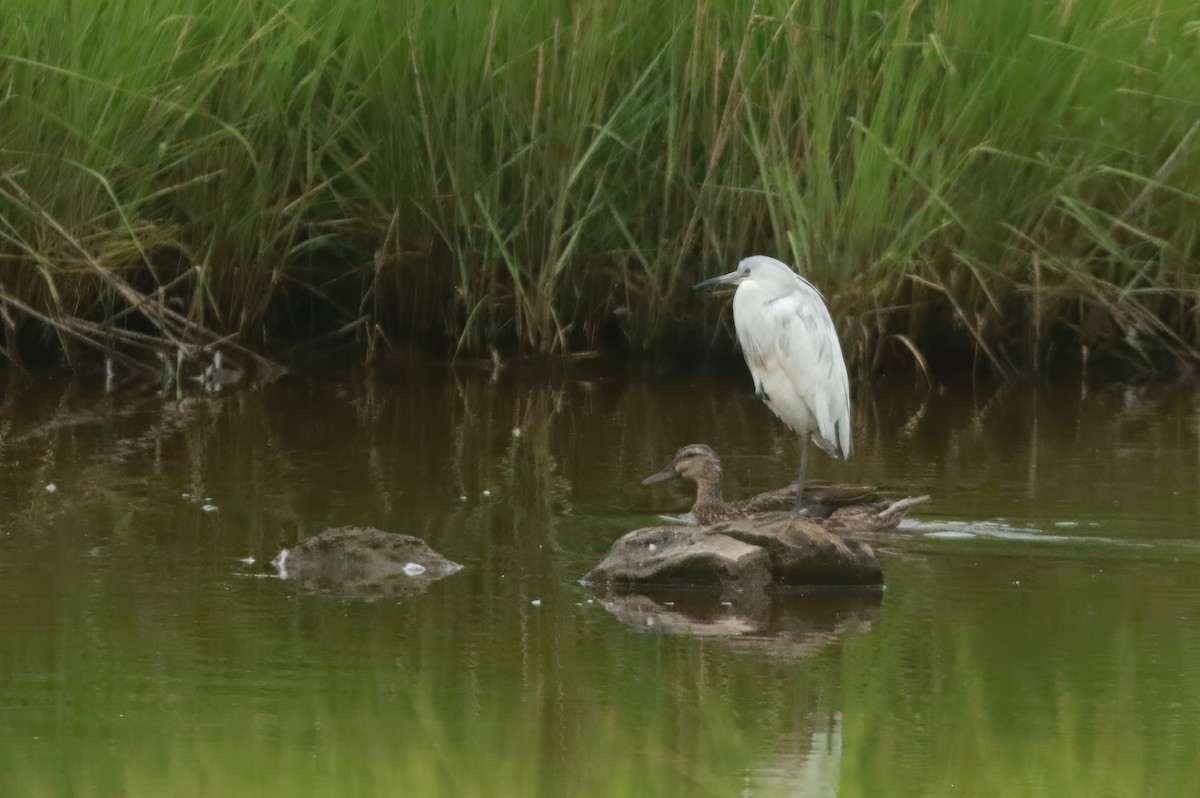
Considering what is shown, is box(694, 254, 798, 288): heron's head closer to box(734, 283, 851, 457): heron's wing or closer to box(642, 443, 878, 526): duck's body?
box(734, 283, 851, 457): heron's wing

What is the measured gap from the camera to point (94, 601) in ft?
17.7

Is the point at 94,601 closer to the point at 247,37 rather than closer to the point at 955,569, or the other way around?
the point at 955,569

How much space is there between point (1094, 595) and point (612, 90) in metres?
4.61

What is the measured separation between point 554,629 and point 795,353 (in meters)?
1.86

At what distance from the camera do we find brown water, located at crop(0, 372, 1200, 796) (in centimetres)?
407

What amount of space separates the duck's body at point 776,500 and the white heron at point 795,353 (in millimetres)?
79

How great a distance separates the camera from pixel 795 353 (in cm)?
674

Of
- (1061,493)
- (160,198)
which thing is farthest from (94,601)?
(160,198)

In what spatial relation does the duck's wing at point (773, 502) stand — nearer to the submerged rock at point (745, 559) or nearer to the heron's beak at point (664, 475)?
the heron's beak at point (664, 475)

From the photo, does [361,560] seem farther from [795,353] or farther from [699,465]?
[795,353]

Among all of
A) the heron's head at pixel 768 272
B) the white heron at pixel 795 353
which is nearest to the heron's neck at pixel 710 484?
the white heron at pixel 795 353

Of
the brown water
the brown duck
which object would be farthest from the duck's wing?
the brown water

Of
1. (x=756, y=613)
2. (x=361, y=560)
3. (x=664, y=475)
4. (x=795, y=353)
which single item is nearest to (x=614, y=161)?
(x=664, y=475)

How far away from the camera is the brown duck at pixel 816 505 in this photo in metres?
6.51
